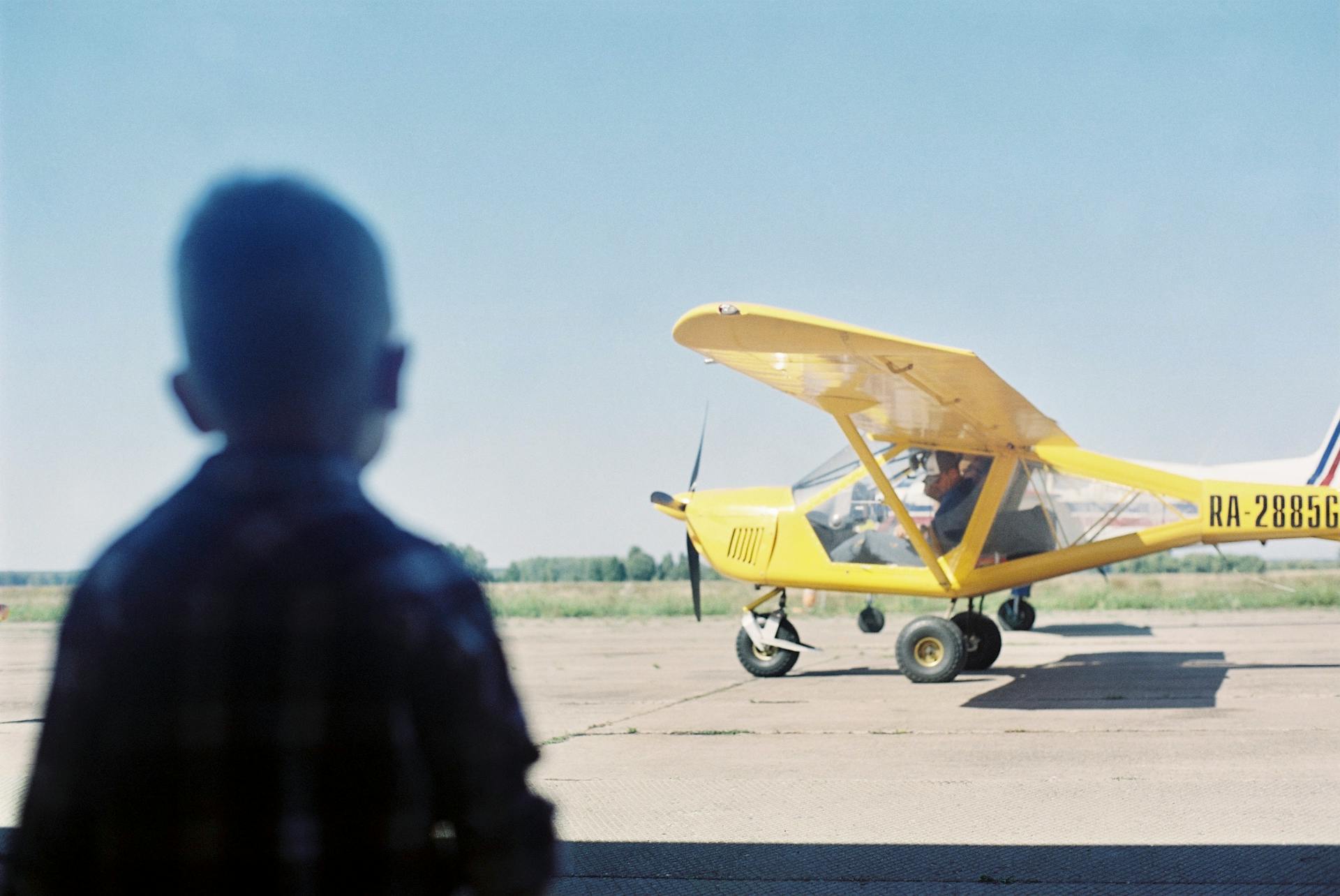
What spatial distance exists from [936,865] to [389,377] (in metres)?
3.72

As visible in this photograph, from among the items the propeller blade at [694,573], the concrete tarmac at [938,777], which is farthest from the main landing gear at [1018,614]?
the propeller blade at [694,573]

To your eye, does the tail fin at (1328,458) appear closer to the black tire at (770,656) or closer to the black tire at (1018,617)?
the black tire at (1018,617)

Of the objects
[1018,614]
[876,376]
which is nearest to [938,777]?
[876,376]

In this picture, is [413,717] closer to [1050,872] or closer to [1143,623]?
[1050,872]

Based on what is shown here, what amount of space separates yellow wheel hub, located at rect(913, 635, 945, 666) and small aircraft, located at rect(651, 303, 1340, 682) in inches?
0.5

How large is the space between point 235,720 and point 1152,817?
4850 mm

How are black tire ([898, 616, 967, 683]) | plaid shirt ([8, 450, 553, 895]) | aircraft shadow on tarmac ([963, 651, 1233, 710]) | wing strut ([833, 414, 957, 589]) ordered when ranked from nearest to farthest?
plaid shirt ([8, 450, 553, 895]) < aircraft shadow on tarmac ([963, 651, 1233, 710]) < wing strut ([833, 414, 957, 589]) < black tire ([898, 616, 967, 683])

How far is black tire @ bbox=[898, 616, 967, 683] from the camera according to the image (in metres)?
10.8

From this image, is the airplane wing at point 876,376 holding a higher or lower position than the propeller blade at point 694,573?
higher

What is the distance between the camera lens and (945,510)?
1112 cm

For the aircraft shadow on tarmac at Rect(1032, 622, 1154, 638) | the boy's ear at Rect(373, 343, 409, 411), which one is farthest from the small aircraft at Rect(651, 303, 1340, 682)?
the boy's ear at Rect(373, 343, 409, 411)

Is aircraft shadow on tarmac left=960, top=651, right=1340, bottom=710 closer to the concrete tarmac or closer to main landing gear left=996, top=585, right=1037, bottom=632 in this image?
the concrete tarmac

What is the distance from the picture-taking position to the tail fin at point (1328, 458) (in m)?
14.2

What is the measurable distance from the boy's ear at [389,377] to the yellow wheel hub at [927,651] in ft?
33.9
